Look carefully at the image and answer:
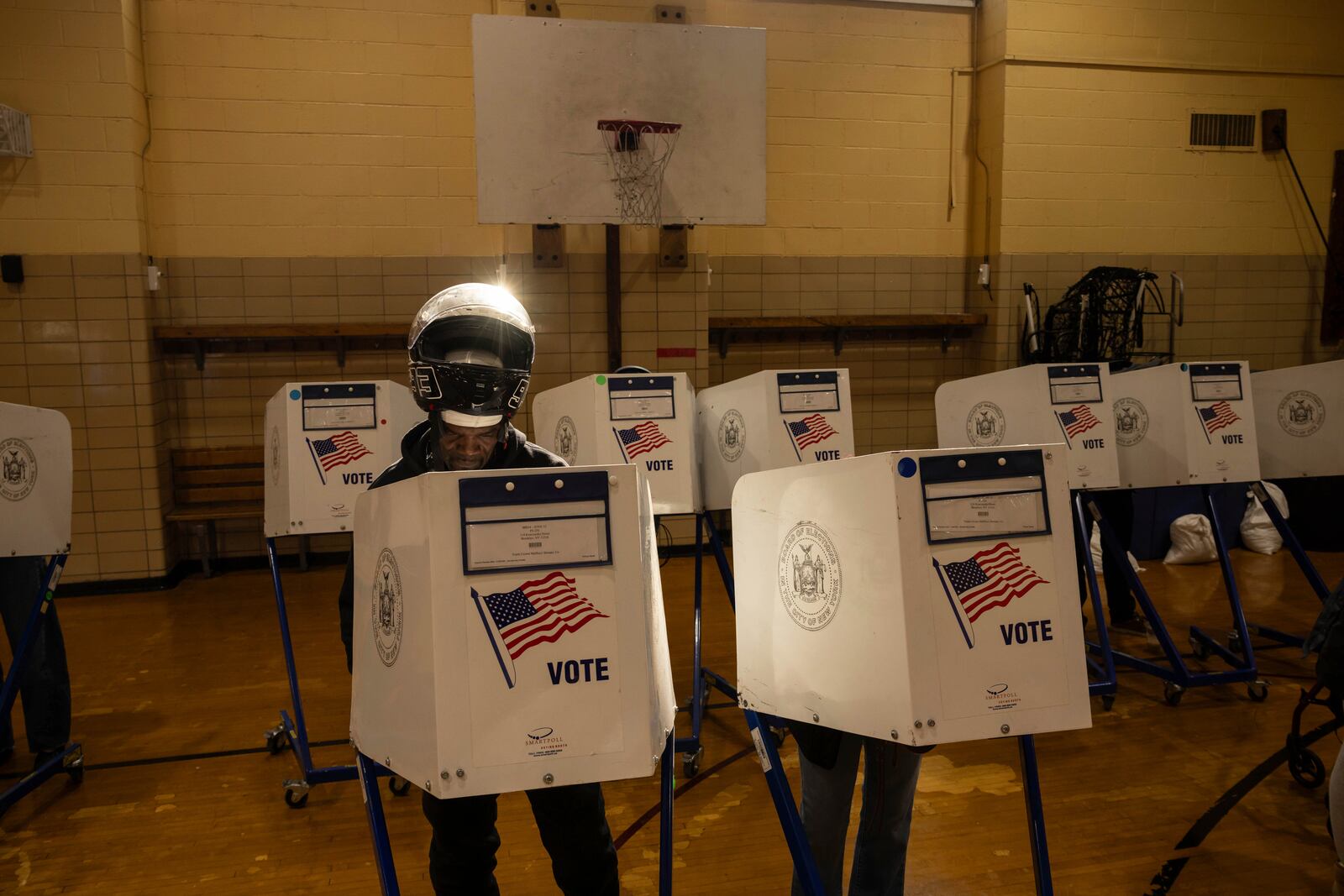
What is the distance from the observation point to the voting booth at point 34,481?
2.52m

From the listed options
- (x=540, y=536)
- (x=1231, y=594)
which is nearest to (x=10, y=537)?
(x=540, y=536)

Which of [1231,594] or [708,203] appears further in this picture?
[708,203]

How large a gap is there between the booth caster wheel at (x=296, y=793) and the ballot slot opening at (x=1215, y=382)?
3225mm

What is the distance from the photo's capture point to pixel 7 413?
2.52 m

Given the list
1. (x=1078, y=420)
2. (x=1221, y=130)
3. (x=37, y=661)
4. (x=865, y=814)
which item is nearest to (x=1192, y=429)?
(x=1078, y=420)

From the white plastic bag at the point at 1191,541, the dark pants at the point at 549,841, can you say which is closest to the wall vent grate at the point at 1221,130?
the white plastic bag at the point at 1191,541

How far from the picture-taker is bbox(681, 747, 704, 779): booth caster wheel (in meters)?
2.71

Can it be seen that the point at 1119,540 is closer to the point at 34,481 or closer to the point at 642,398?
the point at 642,398

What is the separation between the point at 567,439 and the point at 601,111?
1929mm

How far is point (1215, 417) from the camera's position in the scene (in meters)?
3.21

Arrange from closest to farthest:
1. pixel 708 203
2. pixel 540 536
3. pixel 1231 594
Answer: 1. pixel 540 536
2. pixel 1231 594
3. pixel 708 203

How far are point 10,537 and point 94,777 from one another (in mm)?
796

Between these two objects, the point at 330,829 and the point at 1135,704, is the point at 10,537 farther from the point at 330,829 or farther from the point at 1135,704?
the point at 1135,704

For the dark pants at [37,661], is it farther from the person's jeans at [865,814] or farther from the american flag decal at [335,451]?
the person's jeans at [865,814]
